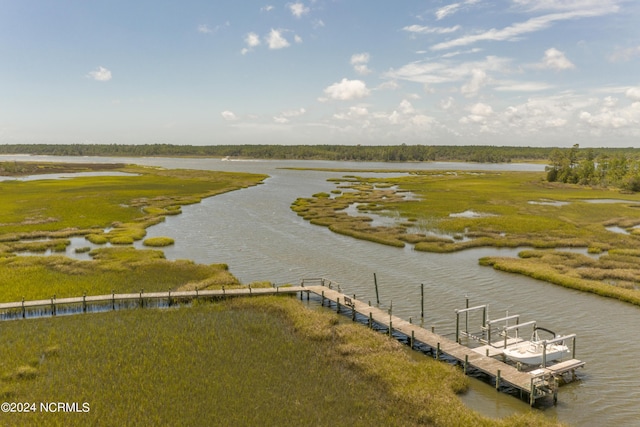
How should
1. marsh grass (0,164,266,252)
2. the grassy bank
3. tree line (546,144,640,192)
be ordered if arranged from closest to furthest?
the grassy bank
marsh grass (0,164,266,252)
tree line (546,144,640,192)

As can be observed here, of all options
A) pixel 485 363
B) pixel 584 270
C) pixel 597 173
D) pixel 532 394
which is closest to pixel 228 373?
pixel 485 363

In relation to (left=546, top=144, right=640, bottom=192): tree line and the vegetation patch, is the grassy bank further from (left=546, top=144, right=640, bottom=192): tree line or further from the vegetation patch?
the vegetation patch

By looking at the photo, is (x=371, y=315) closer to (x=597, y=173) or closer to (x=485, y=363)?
(x=485, y=363)

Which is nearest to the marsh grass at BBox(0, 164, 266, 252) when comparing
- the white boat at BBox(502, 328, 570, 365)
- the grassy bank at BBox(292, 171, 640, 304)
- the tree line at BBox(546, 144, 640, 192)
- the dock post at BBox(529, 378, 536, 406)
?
the grassy bank at BBox(292, 171, 640, 304)

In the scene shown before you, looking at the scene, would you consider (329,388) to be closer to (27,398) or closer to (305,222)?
(27,398)

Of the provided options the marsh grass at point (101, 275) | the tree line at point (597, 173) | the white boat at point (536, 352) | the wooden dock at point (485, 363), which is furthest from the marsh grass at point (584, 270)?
the tree line at point (597, 173)

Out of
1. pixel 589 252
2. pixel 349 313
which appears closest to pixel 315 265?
pixel 349 313

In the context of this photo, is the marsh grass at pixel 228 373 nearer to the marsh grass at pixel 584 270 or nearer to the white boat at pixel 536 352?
the white boat at pixel 536 352
